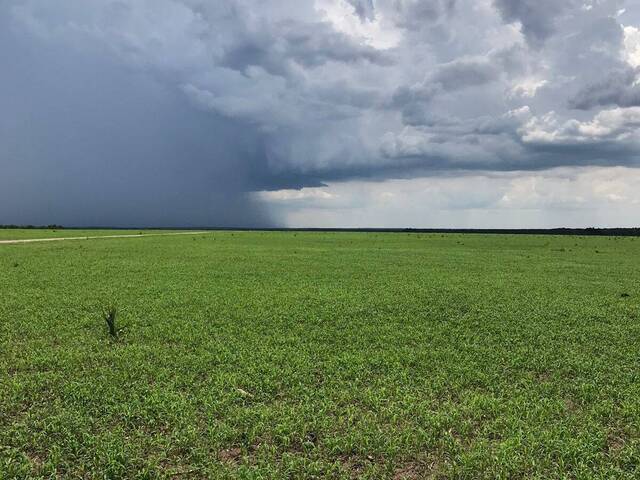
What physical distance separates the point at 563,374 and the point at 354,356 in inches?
118

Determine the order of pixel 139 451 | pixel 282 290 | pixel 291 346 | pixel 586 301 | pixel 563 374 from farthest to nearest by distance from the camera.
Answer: pixel 282 290 < pixel 586 301 < pixel 291 346 < pixel 563 374 < pixel 139 451

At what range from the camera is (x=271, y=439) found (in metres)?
4.46

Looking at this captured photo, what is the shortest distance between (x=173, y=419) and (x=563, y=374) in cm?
528

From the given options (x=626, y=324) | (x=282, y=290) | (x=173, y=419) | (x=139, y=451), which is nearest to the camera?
(x=139, y=451)

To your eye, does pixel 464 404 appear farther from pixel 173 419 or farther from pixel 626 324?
pixel 626 324

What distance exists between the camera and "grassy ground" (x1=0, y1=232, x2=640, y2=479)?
4.12m

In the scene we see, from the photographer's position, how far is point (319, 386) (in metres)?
5.76

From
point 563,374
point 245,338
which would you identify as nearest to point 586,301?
point 563,374

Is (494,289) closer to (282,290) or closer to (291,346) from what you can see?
(282,290)

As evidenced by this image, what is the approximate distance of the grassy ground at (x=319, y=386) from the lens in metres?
4.12

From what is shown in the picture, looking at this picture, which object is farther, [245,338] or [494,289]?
[494,289]

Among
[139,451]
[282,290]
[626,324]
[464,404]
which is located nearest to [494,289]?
[626,324]

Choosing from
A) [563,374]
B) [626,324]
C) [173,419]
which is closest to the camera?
[173,419]

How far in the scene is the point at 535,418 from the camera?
495 cm
